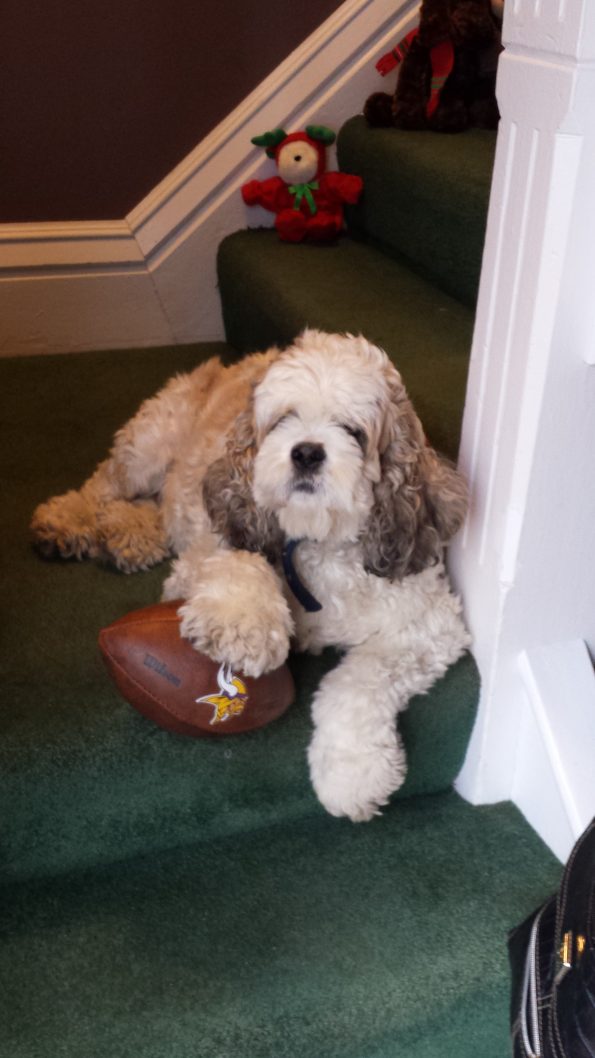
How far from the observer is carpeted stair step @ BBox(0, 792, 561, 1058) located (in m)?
1.51

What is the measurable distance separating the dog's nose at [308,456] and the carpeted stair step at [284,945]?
2.47ft

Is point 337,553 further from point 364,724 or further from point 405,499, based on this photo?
point 364,724

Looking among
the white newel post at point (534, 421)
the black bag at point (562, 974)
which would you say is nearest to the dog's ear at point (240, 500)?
the white newel post at point (534, 421)

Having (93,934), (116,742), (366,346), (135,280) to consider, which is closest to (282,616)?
(116,742)

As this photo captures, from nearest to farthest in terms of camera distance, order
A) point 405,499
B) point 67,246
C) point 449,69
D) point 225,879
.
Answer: point 405,499
point 225,879
point 449,69
point 67,246

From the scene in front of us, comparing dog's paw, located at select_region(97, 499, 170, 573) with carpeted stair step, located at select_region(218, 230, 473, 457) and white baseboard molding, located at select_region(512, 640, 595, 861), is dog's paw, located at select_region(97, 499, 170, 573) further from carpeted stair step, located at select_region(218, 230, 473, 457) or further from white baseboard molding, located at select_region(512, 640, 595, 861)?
white baseboard molding, located at select_region(512, 640, 595, 861)

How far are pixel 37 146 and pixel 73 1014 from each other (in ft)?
9.16

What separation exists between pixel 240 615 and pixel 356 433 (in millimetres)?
360

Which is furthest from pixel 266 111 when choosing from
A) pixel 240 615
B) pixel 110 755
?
pixel 110 755

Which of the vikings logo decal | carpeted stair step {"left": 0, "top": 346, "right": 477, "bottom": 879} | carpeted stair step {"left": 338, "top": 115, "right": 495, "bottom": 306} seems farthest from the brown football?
carpeted stair step {"left": 338, "top": 115, "right": 495, "bottom": 306}

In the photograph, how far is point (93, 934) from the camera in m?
1.65

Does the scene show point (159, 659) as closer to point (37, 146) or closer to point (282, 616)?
point (282, 616)

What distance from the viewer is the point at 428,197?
2717 mm

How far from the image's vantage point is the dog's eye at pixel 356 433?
1.60 metres
